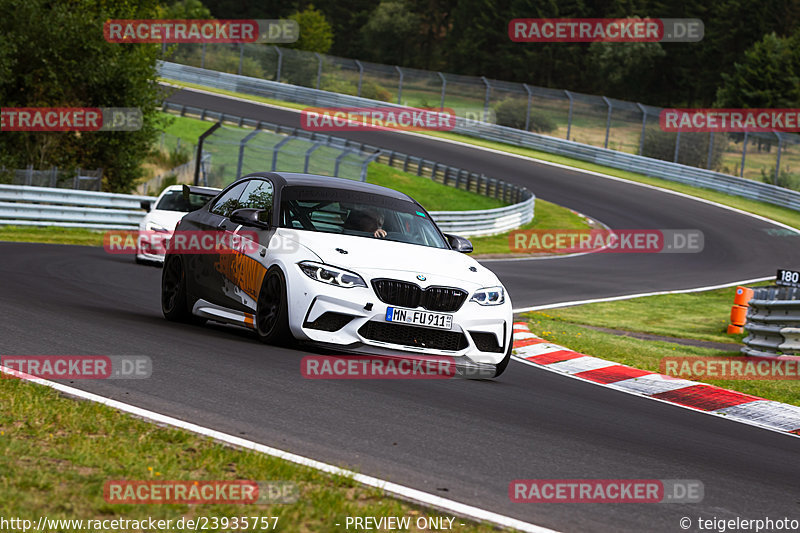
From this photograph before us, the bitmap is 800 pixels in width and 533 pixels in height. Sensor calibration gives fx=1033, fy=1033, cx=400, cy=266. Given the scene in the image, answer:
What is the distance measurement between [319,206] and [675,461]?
4209mm

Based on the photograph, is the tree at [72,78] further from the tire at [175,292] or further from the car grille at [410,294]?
the car grille at [410,294]

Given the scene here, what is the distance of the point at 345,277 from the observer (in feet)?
27.1

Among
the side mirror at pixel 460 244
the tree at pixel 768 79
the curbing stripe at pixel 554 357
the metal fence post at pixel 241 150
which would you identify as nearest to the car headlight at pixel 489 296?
the side mirror at pixel 460 244

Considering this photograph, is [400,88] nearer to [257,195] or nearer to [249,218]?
[257,195]

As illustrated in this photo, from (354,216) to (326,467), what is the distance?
438cm

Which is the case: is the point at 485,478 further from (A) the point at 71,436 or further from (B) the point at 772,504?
(A) the point at 71,436

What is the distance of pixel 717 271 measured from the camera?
29.1 meters

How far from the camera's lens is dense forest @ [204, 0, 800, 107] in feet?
229

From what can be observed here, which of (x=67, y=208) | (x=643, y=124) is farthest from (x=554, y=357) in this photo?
(x=643, y=124)

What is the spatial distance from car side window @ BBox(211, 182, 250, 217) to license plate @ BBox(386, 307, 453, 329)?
2612 mm

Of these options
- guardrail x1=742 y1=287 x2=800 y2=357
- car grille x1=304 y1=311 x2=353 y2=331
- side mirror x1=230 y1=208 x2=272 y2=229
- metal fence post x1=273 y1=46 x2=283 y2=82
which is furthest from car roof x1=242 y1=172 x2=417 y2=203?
metal fence post x1=273 y1=46 x2=283 y2=82

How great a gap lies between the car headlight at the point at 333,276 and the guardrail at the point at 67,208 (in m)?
16.6

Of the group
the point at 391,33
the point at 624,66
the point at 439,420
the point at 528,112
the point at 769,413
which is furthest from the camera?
the point at 391,33

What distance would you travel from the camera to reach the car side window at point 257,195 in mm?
9562
